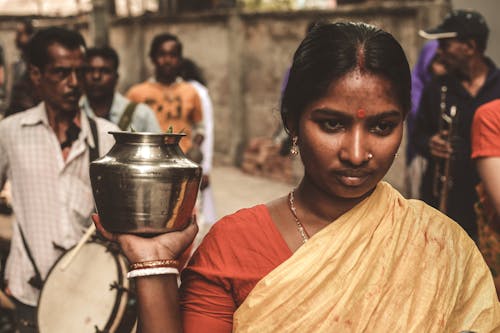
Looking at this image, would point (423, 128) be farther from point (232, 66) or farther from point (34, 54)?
point (232, 66)

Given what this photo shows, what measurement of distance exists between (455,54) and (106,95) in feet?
7.91

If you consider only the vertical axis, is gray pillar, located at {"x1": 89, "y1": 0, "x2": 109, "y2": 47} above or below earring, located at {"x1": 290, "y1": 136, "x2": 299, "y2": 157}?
below

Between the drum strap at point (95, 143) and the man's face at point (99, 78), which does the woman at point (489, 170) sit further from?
the man's face at point (99, 78)

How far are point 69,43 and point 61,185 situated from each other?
Answer: 733 mm

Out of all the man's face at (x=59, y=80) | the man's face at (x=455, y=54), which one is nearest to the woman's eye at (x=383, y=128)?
the man's face at (x=59, y=80)

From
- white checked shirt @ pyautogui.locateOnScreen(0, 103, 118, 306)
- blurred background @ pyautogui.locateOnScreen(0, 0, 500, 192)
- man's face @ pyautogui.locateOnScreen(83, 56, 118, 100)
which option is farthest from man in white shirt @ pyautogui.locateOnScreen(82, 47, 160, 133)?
blurred background @ pyautogui.locateOnScreen(0, 0, 500, 192)

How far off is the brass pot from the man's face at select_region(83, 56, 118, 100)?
3.50 m

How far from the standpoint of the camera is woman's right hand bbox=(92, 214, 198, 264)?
73.5 inches

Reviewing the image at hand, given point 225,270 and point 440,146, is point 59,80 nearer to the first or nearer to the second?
point 225,270

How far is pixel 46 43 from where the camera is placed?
148 inches

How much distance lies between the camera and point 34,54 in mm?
3779

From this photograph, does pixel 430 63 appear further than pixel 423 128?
Yes

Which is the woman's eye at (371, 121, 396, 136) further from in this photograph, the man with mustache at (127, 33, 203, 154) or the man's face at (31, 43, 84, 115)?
the man with mustache at (127, 33, 203, 154)

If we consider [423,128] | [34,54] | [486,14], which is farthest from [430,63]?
[34,54]
